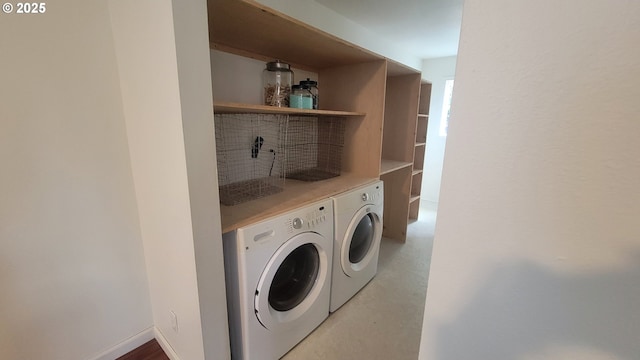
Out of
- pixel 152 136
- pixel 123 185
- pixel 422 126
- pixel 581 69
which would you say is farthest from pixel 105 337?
pixel 422 126

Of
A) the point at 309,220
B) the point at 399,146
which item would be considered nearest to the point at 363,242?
the point at 309,220

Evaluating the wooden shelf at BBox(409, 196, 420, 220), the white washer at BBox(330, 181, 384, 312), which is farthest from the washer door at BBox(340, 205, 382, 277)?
the wooden shelf at BBox(409, 196, 420, 220)

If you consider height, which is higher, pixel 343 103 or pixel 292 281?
pixel 343 103

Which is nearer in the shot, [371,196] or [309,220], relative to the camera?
[309,220]

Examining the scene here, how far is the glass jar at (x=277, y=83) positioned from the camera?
1659 millimetres

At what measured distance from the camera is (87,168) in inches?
47.4

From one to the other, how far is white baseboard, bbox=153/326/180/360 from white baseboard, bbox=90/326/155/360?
0.04m

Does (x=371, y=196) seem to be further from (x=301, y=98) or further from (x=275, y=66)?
(x=275, y=66)

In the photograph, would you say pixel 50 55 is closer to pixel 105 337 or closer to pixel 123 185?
pixel 123 185

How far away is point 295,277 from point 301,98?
3.76 ft

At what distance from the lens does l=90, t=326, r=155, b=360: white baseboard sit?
1.40 m

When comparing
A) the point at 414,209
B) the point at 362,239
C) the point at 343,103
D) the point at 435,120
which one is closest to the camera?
the point at 362,239

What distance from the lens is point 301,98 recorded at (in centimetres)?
163

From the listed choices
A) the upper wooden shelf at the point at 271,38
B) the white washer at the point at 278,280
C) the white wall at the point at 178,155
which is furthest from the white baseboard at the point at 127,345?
the upper wooden shelf at the point at 271,38
